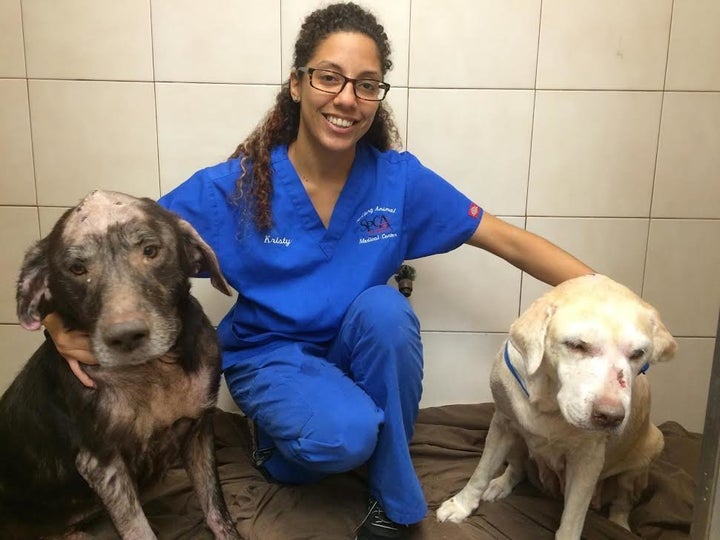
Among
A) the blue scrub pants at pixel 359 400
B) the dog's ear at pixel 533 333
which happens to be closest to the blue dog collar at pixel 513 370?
the dog's ear at pixel 533 333

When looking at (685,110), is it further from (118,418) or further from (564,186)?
(118,418)

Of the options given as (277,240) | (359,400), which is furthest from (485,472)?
(277,240)

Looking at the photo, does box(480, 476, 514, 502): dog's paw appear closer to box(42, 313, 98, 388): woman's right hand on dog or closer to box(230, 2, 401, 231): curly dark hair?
box(230, 2, 401, 231): curly dark hair

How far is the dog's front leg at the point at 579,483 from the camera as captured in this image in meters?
1.46

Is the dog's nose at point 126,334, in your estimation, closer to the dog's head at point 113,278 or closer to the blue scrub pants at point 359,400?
the dog's head at point 113,278

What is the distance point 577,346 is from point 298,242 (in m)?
0.79

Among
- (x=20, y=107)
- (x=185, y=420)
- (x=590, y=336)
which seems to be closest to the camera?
(x=590, y=336)

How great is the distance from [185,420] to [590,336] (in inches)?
37.3

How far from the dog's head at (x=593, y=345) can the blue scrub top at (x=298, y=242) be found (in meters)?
0.52

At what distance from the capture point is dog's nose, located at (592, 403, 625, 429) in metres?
1.18

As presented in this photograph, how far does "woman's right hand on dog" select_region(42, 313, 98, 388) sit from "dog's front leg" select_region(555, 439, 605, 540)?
118 cm

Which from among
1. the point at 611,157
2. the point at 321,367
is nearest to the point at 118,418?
the point at 321,367

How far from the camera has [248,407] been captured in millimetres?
1633

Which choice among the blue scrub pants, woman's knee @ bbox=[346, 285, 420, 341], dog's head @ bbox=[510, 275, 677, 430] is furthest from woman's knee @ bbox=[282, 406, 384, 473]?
dog's head @ bbox=[510, 275, 677, 430]
